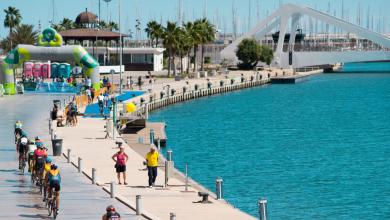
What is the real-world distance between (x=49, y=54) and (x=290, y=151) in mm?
30887

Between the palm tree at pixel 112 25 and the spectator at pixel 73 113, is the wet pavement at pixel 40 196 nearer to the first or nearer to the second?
the spectator at pixel 73 113

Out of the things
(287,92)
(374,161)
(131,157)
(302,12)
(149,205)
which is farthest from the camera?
(302,12)

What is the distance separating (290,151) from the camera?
40.5 m

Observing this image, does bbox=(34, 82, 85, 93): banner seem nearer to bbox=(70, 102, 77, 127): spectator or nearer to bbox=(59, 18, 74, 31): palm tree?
Answer: bbox=(70, 102, 77, 127): spectator

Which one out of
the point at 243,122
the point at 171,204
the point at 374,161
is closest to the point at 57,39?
the point at 243,122

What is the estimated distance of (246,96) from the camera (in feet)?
283

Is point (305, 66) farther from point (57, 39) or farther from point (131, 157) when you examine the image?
point (131, 157)

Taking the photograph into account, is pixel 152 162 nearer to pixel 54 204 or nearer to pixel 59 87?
pixel 54 204

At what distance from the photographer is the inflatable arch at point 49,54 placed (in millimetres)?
59406

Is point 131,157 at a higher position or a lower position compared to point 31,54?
lower

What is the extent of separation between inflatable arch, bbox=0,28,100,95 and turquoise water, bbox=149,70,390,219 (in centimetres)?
794

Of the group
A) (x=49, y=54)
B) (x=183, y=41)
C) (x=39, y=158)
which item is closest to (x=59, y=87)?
(x=49, y=54)

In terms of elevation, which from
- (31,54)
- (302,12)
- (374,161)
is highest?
(302,12)

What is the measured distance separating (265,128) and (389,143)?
12457mm
